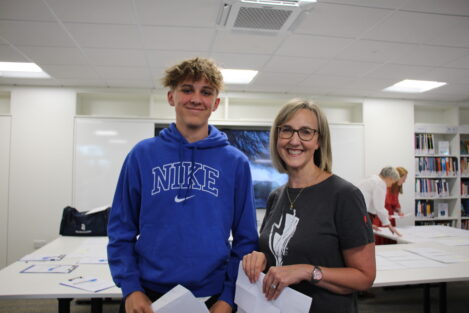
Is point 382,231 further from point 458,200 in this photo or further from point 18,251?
point 18,251

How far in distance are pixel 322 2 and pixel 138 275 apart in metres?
2.25

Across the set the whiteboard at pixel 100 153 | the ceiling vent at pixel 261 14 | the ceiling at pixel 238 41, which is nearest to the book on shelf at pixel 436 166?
the ceiling at pixel 238 41

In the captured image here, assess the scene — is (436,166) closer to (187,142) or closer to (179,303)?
(187,142)

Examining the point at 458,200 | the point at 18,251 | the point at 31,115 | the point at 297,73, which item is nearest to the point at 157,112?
the point at 31,115

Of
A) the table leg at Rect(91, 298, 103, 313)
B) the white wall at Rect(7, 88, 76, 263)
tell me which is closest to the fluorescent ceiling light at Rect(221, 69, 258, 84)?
the white wall at Rect(7, 88, 76, 263)

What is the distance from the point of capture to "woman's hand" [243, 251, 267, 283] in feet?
3.54

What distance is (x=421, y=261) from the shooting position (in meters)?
2.46

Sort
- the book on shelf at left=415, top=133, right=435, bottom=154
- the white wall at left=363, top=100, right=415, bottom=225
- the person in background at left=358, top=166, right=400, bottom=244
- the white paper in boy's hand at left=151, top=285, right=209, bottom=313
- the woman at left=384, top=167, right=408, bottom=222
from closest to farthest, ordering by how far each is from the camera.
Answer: the white paper in boy's hand at left=151, top=285, right=209, bottom=313
the person in background at left=358, top=166, right=400, bottom=244
the woman at left=384, top=167, right=408, bottom=222
the white wall at left=363, top=100, right=415, bottom=225
the book on shelf at left=415, top=133, right=435, bottom=154

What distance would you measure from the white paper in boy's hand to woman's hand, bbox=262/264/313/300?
0.71 ft

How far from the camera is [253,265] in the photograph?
3.56ft

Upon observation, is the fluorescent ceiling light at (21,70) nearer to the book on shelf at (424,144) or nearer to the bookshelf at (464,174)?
the book on shelf at (424,144)

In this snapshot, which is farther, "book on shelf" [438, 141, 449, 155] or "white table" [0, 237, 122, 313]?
"book on shelf" [438, 141, 449, 155]

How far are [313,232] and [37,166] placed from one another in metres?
4.88

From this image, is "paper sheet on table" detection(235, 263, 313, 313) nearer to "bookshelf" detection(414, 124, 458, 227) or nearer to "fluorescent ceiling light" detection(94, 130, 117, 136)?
"fluorescent ceiling light" detection(94, 130, 117, 136)
